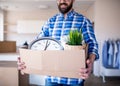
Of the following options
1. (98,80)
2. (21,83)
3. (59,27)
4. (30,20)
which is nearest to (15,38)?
(30,20)

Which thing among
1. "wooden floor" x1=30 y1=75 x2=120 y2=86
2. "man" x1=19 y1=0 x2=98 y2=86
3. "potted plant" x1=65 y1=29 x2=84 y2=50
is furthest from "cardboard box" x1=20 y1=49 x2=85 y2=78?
"wooden floor" x1=30 y1=75 x2=120 y2=86

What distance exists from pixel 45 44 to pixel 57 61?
0.22 m

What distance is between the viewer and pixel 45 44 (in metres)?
1.17

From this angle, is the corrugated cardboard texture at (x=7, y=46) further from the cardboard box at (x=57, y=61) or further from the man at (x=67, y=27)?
the cardboard box at (x=57, y=61)

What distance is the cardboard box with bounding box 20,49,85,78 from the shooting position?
954 millimetres

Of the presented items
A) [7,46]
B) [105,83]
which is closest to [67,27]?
[7,46]

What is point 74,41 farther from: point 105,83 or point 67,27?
point 105,83

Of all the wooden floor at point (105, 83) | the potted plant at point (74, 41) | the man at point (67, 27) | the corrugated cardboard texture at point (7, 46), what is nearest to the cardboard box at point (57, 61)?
the potted plant at point (74, 41)

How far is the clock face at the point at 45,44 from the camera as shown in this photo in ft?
3.72

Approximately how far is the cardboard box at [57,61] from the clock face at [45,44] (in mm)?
112

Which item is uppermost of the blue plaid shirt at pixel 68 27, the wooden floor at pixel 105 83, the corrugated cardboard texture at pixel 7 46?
the blue plaid shirt at pixel 68 27

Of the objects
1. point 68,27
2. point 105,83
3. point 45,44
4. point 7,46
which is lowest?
point 105,83

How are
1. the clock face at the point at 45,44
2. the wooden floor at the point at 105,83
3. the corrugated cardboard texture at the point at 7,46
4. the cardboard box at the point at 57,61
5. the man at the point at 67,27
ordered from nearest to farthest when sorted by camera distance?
the cardboard box at the point at 57,61 < the clock face at the point at 45,44 < the man at the point at 67,27 < the corrugated cardboard texture at the point at 7,46 < the wooden floor at the point at 105,83

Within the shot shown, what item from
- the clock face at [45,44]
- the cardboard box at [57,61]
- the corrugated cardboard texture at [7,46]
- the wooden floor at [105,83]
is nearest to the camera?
the cardboard box at [57,61]
